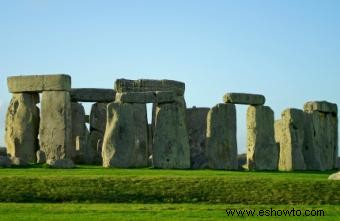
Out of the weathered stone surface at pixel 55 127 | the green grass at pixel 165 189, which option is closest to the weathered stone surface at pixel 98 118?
the weathered stone surface at pixel 55 127

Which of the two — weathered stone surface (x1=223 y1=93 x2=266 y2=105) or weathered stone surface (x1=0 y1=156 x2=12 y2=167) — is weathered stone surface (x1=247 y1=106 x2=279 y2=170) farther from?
weathered stone surface (x1=0 y1=156 x2=12 y2=167)

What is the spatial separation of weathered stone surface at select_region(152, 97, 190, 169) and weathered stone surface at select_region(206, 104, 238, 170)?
4.26ft

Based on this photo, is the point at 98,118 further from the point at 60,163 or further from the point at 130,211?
the point at 130,211

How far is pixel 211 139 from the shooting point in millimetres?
33750

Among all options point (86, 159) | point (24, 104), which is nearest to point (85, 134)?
point (86, 159)

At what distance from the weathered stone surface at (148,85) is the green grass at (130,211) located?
1206 centimetres

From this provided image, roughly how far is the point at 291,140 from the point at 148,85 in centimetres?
670

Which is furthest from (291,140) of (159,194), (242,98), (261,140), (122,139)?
(159,194)

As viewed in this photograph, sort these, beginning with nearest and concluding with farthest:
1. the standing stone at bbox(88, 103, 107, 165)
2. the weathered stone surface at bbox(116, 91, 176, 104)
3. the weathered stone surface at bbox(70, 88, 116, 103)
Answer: the weathered stone surface at bbox(116, 91, 176, 104), the weathered stone surface at bbox(70, 88, 116, 103), the standing stone at bbox(88, 103, 107, 165)

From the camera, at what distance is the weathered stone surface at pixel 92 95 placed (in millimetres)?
37531

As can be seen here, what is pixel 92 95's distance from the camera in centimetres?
3788

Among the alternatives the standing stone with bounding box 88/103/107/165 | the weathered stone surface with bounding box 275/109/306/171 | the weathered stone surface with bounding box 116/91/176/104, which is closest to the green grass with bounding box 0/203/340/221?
the weathered stone surface with bounding box 116/91/176/104

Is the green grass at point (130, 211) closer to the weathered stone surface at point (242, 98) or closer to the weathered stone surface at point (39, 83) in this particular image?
the weathered stone surface at point (39, 83)

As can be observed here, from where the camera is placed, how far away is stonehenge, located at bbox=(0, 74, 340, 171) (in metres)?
32.7
